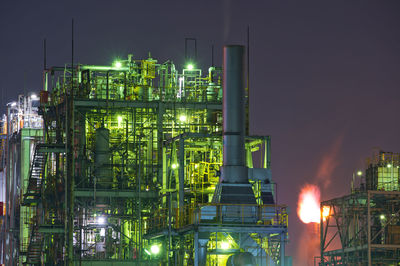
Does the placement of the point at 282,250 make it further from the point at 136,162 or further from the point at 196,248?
the point at 136,162

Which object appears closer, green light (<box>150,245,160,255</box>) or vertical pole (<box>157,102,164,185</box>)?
green light (<box>150,245,160,255</box>)

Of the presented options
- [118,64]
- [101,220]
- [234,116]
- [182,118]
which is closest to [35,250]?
[101,220]

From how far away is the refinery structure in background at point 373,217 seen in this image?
61.0 m

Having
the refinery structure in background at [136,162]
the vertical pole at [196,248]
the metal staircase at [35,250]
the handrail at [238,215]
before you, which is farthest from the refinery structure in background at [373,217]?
the metal staircase at [35,250]

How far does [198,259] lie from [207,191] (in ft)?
34.9

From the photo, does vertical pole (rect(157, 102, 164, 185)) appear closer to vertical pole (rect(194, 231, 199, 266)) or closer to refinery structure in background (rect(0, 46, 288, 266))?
refinery structure in background (rect(0, 46, 288, 266))

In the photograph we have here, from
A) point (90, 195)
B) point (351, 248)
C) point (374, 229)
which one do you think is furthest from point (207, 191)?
point (374, 229)

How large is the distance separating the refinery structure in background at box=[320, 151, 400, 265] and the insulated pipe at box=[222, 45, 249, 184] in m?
11.4

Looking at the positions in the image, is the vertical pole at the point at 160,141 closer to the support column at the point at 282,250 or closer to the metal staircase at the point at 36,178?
the metal staircase at the point at 36,178

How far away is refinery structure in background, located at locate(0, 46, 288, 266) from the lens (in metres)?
53.4

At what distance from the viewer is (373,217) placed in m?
67.4

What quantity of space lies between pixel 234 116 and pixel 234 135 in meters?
1.17

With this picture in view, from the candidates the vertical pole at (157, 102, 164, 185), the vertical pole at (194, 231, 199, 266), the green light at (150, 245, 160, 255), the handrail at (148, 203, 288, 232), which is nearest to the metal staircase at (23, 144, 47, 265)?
the vertical pole at (157, 102, 164, 185)

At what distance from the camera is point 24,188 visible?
3039 inches
